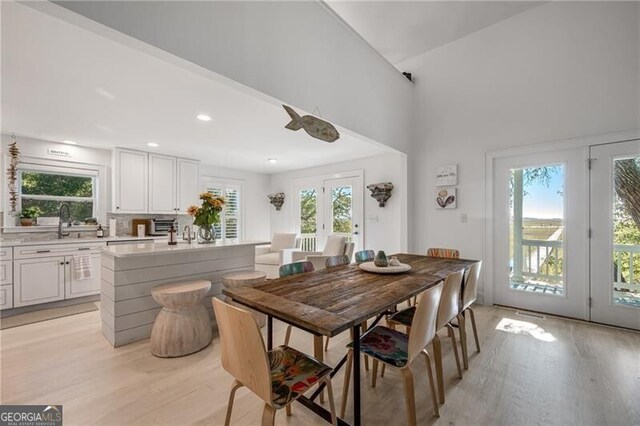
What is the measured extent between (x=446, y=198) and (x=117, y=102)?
4266mm

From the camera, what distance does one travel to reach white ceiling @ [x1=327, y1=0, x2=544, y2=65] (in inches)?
130

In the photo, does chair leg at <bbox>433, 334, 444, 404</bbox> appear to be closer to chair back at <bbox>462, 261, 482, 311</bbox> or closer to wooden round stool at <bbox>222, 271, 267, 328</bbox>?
chair back at <bbox>462, 261, 482, 311</bbox>

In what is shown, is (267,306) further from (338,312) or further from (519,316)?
(519,316)

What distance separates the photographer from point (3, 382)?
1956 millimetres

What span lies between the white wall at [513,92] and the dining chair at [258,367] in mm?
3340

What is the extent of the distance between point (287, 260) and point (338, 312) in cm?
411

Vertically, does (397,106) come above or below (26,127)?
above

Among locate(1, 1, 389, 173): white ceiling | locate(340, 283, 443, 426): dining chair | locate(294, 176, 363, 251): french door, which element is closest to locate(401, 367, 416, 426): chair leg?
locate(340, 283, 443, 426): dining chair

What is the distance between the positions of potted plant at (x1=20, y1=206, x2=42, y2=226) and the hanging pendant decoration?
4.3 inches

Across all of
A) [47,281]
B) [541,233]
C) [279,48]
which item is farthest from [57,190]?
[541,233]

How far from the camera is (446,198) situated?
13.1ft

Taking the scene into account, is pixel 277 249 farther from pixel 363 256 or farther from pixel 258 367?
pixel 258 367

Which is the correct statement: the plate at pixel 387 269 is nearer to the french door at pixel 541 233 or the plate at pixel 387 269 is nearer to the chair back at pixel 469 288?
the chair back at pixel 469 288

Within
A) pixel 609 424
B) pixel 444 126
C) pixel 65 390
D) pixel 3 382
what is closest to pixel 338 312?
pixel 609 424
